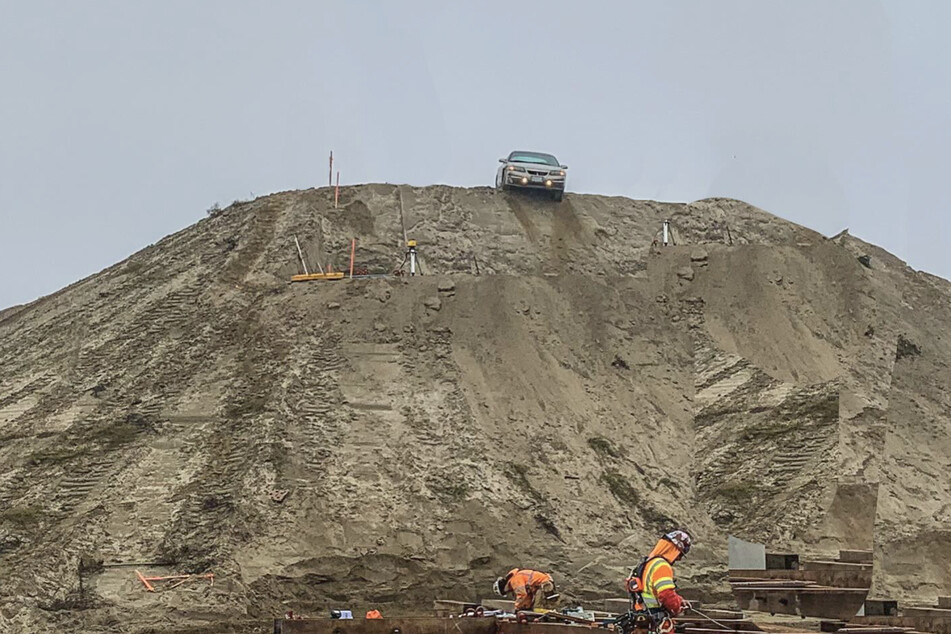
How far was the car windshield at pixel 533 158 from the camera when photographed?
3628cm

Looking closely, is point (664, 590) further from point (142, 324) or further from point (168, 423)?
point (142, 324)

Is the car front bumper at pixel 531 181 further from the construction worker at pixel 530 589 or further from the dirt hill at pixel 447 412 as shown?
the construction worker at pixel 530 589

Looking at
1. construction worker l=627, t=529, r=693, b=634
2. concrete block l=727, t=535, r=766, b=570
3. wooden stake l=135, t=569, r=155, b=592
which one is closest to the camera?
construction worker l=627, t=529, r=693, b=634

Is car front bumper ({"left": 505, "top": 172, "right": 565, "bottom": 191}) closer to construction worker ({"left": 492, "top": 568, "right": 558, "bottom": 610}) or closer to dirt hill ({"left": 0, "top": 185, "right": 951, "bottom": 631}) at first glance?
dirt hill ({"left": 0, "top": 185, "right": 951, "bottom": 631})

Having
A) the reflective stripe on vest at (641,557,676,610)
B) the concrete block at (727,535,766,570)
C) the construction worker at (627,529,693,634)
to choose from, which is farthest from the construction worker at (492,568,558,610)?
the concrete block at (727,535,766,570)

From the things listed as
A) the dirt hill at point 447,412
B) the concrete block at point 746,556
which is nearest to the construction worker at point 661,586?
the concrete block at point 746,556

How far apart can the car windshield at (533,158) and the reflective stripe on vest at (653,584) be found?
24.4 meters

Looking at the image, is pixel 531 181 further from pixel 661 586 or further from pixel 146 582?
pixel 661 586

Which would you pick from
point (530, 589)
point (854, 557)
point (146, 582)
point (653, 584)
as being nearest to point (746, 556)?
point (854, 557)

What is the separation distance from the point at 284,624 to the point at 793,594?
7444 mm

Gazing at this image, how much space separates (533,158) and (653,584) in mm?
24988

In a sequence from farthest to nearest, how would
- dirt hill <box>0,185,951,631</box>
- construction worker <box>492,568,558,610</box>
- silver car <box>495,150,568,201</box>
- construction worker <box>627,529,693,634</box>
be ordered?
silver car <box>495,150,568,201</box> < dirt hill <box>0,185,951,631</box> < construction worker <box>492,568,558,610</box> < construction worker <box>627,529,693,634</box>

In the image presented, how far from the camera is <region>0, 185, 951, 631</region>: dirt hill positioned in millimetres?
23250

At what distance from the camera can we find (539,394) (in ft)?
92.8
